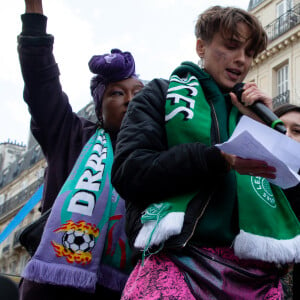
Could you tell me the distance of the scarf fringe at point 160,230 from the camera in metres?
2.30

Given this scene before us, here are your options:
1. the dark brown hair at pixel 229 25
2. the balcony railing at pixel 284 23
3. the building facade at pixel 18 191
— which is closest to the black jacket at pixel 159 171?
the dark brown hair at pixel 229 25

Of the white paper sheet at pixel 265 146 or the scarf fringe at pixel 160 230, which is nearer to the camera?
the white paper sheet at pixel 265 146

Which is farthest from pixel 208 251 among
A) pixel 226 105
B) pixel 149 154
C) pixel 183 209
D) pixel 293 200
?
pixel 293 200

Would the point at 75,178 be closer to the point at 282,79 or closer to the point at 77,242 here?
the point at 77,242

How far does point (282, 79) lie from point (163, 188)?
74.2 ft

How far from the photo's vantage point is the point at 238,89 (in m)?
2.71

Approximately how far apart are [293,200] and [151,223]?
1068 mm

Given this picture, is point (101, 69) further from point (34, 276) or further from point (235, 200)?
point (235, 200)

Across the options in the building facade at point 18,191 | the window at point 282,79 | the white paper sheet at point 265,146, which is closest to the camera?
the white paper sheet at point 265,146

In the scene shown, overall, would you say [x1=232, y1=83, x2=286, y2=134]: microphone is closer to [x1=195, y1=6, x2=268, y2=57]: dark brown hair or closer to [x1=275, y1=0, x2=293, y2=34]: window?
[x1=195, y1=6, x2=268, y2=57]: dark brown hair

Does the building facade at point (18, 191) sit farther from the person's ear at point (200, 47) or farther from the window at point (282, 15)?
the person's ear at point (200, 47)

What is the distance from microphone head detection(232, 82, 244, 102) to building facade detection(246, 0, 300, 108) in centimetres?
2021

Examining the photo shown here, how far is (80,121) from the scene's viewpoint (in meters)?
3.73

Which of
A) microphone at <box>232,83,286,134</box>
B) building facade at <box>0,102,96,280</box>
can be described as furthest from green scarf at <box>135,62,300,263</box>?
building facade at <box>0,102,96,280</box>
